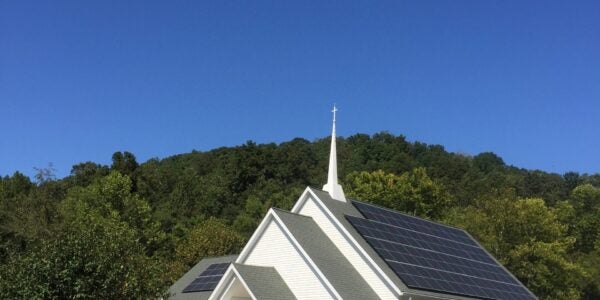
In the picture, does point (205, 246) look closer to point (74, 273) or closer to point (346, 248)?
point (346, 248)

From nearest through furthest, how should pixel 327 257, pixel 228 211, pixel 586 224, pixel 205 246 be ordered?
1. pixel 327 257
2. pixel 205 246
3. pixel 586 224
4. pixel 228 211

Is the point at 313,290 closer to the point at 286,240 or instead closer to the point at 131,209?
the point at 286,240

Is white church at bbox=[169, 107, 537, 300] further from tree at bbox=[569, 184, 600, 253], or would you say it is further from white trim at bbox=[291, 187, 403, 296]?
tree at bbox=[569, 184, 600, 253]

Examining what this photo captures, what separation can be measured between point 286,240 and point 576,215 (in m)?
62.3

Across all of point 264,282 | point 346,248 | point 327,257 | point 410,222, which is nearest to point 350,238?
point 346,248

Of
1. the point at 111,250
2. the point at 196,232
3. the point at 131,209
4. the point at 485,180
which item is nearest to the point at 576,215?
the point at 485,180

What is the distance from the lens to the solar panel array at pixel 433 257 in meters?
28.2

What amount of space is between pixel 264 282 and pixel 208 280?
27.5ft

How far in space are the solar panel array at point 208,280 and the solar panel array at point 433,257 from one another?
7.76m

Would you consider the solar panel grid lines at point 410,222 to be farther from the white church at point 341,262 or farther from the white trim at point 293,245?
the white trim at point 293,245

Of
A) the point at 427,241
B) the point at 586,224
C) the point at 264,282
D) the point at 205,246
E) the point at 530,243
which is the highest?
the point at 586,224

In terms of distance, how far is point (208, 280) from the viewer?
33500mm

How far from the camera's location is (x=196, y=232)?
59312 mm

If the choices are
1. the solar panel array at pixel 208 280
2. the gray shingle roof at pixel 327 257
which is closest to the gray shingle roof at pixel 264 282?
the gray shingle roof at pixel 327 257
